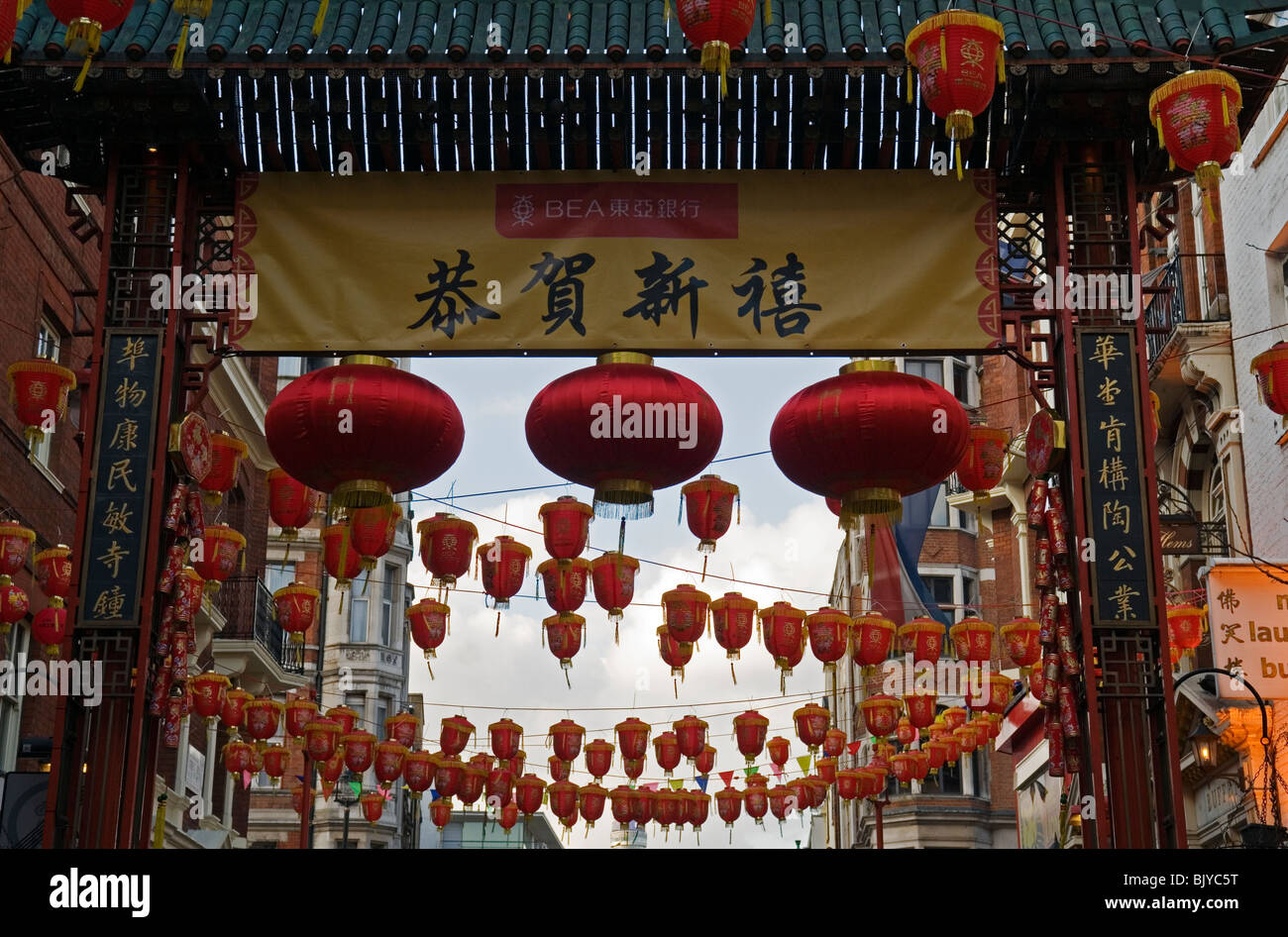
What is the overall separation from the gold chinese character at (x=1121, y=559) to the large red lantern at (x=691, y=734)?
15.2 m

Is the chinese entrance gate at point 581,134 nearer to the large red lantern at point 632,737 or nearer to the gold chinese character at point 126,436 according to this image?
the gold chinese character at point 126,436

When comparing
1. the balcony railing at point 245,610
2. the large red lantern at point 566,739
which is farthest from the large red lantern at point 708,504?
the balcony railing at point 245,610

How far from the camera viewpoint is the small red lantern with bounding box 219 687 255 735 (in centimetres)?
2127

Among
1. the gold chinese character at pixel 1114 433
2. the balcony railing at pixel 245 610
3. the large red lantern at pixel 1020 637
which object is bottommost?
the gold chinese character at pixel 1114 433

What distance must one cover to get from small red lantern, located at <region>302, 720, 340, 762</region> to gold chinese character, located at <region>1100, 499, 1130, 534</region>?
13.5 meters

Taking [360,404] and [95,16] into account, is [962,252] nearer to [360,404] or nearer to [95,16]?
[360,404]

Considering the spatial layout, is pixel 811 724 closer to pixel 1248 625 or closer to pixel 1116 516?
pixel 1248 625

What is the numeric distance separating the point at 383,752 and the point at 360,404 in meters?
14.6

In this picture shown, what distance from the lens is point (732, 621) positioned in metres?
20.2

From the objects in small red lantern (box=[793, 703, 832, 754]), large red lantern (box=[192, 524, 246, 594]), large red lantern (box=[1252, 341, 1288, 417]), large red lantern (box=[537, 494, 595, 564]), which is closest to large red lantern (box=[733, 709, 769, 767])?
small red lantern (box=[793, 703, 832, 754])

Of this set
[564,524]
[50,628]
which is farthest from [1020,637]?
[50,628]

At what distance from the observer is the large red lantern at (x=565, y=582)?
64.1 ft

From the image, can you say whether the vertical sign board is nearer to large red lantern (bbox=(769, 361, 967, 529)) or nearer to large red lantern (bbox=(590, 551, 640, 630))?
large red lantern (bbox=(769, 361, 967, 529))

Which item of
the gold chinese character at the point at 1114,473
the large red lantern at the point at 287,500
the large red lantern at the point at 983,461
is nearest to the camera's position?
the gold chinese character at the point at 1114,473
